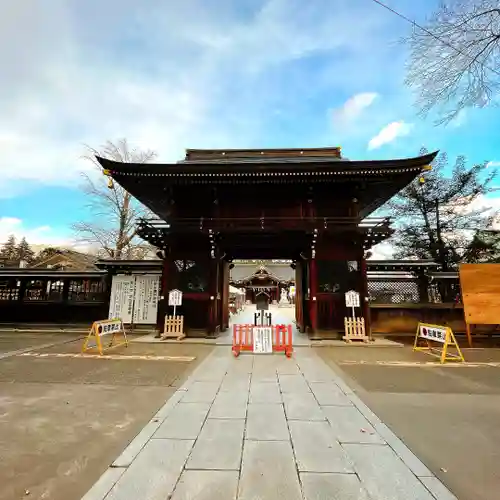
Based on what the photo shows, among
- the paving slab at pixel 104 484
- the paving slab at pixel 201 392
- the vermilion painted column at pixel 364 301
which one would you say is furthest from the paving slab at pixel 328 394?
the vermilion painted column at pixel 364 301

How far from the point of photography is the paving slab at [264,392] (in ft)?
13.8

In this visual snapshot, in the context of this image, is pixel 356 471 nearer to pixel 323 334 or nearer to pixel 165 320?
pixel 323 334

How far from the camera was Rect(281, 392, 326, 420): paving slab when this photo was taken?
3631mm

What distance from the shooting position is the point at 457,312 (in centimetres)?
1178

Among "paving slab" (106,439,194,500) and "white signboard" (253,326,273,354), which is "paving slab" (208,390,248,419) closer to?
"paving slab" (106,439,194,500)

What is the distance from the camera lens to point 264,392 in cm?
455

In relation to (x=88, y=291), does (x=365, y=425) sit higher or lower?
lower

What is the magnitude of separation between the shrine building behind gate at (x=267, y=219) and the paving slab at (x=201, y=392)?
17.5 ft

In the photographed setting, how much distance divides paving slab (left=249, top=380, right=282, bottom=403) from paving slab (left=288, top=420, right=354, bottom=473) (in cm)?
81

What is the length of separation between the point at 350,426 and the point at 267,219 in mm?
8100

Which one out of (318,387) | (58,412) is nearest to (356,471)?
(318,387)

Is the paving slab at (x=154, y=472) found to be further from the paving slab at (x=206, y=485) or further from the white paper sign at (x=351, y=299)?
the white paper sign at (x=351, y=299)

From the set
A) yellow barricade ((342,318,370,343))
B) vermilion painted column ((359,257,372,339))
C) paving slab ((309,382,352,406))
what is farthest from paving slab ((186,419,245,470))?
vermilion painted column ((359,257,372,339))

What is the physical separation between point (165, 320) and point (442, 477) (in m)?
9.09
